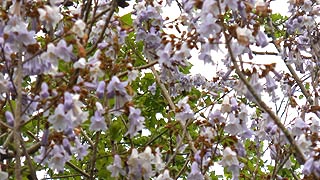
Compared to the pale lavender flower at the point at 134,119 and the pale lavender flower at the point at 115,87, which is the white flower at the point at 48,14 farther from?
the pale lavender flower at the point at 134,119

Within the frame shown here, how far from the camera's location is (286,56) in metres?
4.77

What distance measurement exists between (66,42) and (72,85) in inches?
8.8

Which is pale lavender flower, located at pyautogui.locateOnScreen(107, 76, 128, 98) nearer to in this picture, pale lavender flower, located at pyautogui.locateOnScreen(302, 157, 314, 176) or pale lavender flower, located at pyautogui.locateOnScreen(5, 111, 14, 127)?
pale lavender flower, located at pyautogui.locateOnScreen(5, 111, 14, 127)

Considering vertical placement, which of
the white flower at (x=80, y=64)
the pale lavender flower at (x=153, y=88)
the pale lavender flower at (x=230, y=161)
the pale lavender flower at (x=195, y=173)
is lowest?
the pale lavender flower at (x=195, y=173)

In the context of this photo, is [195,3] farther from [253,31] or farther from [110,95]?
[110,95]

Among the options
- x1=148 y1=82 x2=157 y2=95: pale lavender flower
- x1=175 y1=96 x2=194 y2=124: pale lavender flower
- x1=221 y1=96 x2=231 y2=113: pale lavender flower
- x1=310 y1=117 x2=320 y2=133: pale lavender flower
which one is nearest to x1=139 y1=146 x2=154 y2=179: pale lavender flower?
x1=175 y1=96 x2=194 y2=124: pale lavender flower

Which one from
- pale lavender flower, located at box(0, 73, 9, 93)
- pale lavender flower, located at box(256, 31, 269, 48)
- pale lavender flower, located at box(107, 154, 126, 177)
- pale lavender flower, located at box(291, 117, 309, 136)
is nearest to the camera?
pale lavender flower, located at box(0, 73, 9, 93)

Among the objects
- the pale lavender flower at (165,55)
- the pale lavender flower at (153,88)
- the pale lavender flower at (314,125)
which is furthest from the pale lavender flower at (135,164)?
the pale lavender flower at (153,88)

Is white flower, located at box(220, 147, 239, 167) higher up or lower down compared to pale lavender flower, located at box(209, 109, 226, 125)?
lower down

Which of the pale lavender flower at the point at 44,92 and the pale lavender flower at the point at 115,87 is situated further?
the pale lavender flower at the point at 115,87

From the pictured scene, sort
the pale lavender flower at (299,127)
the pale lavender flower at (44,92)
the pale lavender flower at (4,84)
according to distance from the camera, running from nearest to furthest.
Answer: the pale lavender flower at (44,92) → the pale lavender flower at (4,84) → the pale lavender flower at (299,127)

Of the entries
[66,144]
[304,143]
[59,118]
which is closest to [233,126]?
[304,143]

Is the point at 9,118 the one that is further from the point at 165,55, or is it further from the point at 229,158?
the point at 229,158

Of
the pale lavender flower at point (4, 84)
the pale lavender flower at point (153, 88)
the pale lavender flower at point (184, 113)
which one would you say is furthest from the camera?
the pale lavender flower at point (153, 88)
